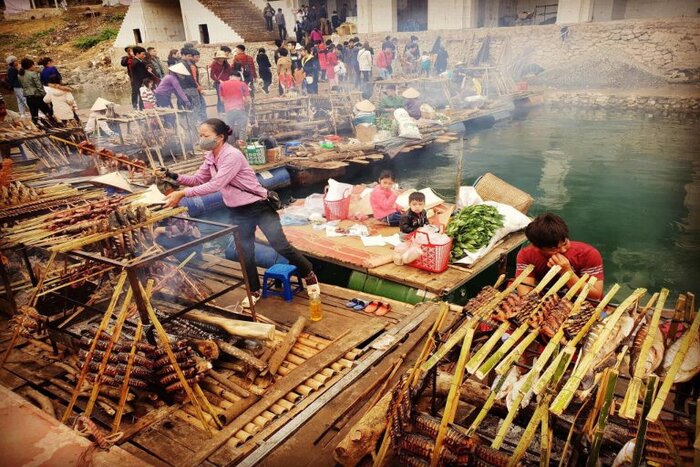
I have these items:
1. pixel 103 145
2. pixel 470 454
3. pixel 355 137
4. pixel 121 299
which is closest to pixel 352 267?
pixel 121 299

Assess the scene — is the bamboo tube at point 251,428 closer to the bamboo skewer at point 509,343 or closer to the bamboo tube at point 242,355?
the bamboo tube at point 242,355

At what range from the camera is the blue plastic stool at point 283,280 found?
262 inches

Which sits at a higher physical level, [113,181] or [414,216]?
[113,181]

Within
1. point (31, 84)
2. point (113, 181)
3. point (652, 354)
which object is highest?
point (31, 84)

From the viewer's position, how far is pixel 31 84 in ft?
44.4

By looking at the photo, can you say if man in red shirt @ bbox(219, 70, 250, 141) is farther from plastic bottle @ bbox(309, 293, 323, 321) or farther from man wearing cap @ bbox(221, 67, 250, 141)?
plastic bottle @ bbox(309, 293, 323, 321)

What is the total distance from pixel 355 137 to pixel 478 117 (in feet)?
23.8

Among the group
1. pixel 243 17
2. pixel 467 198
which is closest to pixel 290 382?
pixel 467 198

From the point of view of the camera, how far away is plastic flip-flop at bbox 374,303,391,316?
616cm

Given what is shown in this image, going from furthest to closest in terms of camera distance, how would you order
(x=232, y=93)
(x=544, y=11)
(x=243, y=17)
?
1. (x=243, y=17)
2. (x=544, y=11)
3. (x=232, y=93)

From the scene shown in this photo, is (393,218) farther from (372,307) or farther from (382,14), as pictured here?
(382,14)

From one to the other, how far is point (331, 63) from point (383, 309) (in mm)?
21416

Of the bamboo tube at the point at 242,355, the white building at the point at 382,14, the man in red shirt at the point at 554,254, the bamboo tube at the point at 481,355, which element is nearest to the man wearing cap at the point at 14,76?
the bamboo tube at the point at 242,355

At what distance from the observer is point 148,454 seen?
3.95 meters
